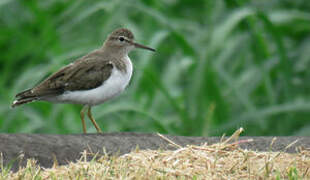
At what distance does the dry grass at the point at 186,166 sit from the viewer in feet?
15.6

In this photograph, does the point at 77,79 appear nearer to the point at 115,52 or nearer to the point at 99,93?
the point at 99,93

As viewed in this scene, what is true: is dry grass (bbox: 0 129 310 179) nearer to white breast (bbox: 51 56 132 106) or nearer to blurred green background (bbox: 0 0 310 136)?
white breast (bbox: 51 56 132 106)

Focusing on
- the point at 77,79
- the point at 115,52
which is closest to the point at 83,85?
the point at 77,79

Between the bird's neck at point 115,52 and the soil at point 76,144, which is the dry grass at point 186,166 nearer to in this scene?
the soil at point 76,144

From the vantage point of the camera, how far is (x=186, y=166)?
16.2 ft

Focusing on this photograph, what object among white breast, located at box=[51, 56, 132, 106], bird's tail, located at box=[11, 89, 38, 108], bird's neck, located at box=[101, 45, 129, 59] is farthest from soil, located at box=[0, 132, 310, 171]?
bird's neck, located at box=[101, 45, 129, 59]

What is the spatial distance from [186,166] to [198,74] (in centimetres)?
375

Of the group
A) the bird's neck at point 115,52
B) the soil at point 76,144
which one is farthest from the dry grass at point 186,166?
the bird's neck at point 115,52

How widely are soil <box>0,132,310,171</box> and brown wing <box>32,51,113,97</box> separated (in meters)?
0.73

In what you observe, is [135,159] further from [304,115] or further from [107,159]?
[304,115]

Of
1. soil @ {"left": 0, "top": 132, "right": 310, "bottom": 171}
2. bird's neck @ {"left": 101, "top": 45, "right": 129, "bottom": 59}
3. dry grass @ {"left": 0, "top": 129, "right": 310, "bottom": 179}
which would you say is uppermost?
bird's neck @ {"left": 101, "top": 45, "right": 129, "bottom": 59}

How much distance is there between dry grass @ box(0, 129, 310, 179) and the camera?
474cm

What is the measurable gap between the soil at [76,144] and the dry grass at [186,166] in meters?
0.18

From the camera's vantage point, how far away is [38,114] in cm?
918
